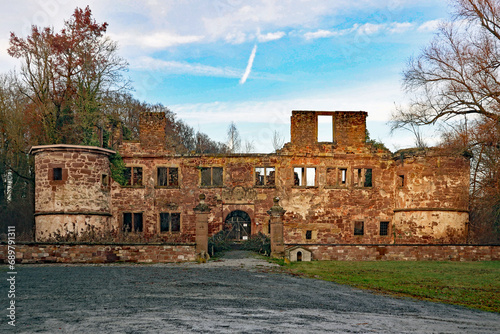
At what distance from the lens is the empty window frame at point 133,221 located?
2853cm

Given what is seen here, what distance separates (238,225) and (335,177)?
20.4ft

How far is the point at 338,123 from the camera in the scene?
29562 mm

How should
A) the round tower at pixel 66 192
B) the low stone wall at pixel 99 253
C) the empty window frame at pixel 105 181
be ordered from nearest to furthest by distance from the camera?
the low stone wall at pixel 99 253 → the round tower at pixel 66 192 → the empty window frame at pixel 105 181

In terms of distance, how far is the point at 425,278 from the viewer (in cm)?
1614

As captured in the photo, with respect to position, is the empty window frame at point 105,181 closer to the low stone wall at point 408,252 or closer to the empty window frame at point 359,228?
the low stone wall at point 408,252

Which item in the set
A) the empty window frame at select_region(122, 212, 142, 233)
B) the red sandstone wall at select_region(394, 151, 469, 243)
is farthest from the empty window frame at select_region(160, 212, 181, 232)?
the red sandstone wall at select_region(394, 151, 469, 243)

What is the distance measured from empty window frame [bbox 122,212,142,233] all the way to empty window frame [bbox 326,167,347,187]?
1075 centimetres

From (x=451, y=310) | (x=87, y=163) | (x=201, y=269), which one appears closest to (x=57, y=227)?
(x=87, y=163)

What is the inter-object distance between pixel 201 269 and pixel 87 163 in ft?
36.8

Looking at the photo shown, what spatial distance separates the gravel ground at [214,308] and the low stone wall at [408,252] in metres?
7.71

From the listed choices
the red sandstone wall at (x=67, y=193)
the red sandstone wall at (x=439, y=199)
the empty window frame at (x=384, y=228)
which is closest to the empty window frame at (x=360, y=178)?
the empty window frame at (x=384, y=228)

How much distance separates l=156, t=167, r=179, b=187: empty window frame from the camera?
29.0 meters

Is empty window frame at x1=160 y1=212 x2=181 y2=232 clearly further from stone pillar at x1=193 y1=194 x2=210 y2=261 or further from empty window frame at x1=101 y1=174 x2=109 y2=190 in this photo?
stone pillar at x1=193 y1=194 x2=210 y2=261

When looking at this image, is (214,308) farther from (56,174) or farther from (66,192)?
(56,174)
